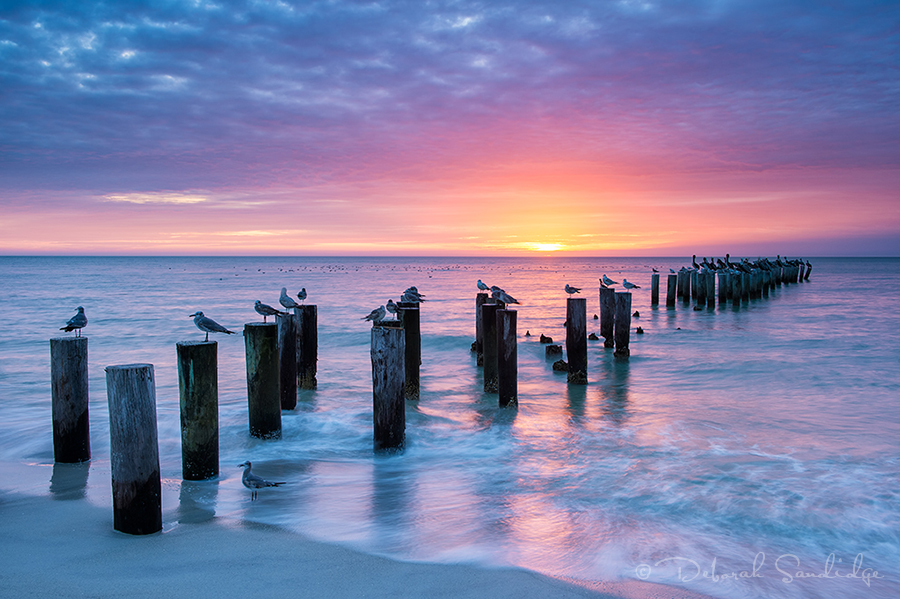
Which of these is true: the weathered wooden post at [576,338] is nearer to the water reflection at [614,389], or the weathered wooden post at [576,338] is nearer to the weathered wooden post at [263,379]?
the water reflection at [614,389]

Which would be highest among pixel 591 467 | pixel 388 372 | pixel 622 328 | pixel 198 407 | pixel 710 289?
pixel 710 289

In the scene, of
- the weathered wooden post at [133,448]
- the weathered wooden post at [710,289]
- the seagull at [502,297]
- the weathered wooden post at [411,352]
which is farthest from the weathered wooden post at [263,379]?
the weathered wooden post at [710,289]

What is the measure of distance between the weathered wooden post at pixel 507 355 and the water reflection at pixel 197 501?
15.9 feet

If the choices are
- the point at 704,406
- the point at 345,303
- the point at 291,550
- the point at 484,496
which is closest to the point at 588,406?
the point at 704,406

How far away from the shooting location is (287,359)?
9.34 metres

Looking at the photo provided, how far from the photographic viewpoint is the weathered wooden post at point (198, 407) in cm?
615

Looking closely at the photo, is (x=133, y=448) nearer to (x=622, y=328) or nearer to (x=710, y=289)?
(x=622, y=328)

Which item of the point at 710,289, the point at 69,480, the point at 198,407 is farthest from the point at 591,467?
the point at 710,289

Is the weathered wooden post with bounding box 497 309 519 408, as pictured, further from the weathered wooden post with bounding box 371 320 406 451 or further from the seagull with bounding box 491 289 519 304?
the weathered wooden post with bounding box 371 320 406 451

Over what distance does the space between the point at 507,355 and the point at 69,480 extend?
20.2 ft

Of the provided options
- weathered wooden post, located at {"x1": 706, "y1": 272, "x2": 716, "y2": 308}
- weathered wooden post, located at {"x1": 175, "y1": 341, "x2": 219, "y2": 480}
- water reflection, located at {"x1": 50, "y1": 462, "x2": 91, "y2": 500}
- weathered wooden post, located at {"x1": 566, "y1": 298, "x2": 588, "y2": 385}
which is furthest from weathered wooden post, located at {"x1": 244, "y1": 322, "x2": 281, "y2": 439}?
weathered wooden post, located at {"x1": 706, "y1": 272, "x2": 716, "y2": 308}

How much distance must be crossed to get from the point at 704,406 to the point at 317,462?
7.07 meters

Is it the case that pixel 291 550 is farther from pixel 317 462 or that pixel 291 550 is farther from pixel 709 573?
pixel 709 573

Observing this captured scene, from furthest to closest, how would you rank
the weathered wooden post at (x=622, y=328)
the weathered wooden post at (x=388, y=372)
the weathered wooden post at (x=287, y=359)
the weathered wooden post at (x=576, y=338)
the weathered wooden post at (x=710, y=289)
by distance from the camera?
1. the weathered wooden post at (x=710, y=289)
2. the weathered wooden post at (x=622, y=328)
3. the weathered wooden post at (x=576, y=338)
4. the weathered wooden post at (x=287, y=359)
5. the weathered wooden post at (x=388, y=372)
